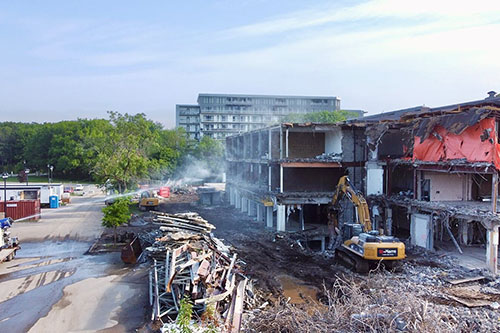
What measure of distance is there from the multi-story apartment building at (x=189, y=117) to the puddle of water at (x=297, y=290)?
306 feet

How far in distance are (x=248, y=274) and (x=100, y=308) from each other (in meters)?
7.13

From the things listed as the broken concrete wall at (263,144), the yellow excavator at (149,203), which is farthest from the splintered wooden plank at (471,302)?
the yellow excavator at (149,203)

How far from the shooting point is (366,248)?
1833 centimetres

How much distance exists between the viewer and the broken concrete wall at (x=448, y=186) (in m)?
25.1

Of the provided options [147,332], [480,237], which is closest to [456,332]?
[147,332]

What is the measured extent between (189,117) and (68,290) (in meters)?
96.0

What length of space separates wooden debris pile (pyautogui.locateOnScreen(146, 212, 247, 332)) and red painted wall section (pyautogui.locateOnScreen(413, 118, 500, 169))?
1369cm

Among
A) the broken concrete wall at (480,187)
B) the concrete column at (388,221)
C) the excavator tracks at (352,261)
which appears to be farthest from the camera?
the concrete column at (388,221)

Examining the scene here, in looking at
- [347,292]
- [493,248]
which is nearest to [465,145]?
[493,248]

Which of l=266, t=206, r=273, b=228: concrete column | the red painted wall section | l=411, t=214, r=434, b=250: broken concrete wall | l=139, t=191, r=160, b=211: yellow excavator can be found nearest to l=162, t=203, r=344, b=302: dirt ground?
l=266, t=206, r=273, b=228: concrete column

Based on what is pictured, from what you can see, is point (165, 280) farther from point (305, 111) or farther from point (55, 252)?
point (305, 111)

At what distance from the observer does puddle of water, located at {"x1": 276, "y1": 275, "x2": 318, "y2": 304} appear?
1615cm

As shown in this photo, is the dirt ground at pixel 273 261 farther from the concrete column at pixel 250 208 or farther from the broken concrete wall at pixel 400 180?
the broken concrete wall at pixel 400 180

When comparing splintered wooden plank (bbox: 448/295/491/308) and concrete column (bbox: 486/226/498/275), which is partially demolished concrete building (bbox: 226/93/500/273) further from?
splintered wooden plank (bbox: 448/295/491/308)
